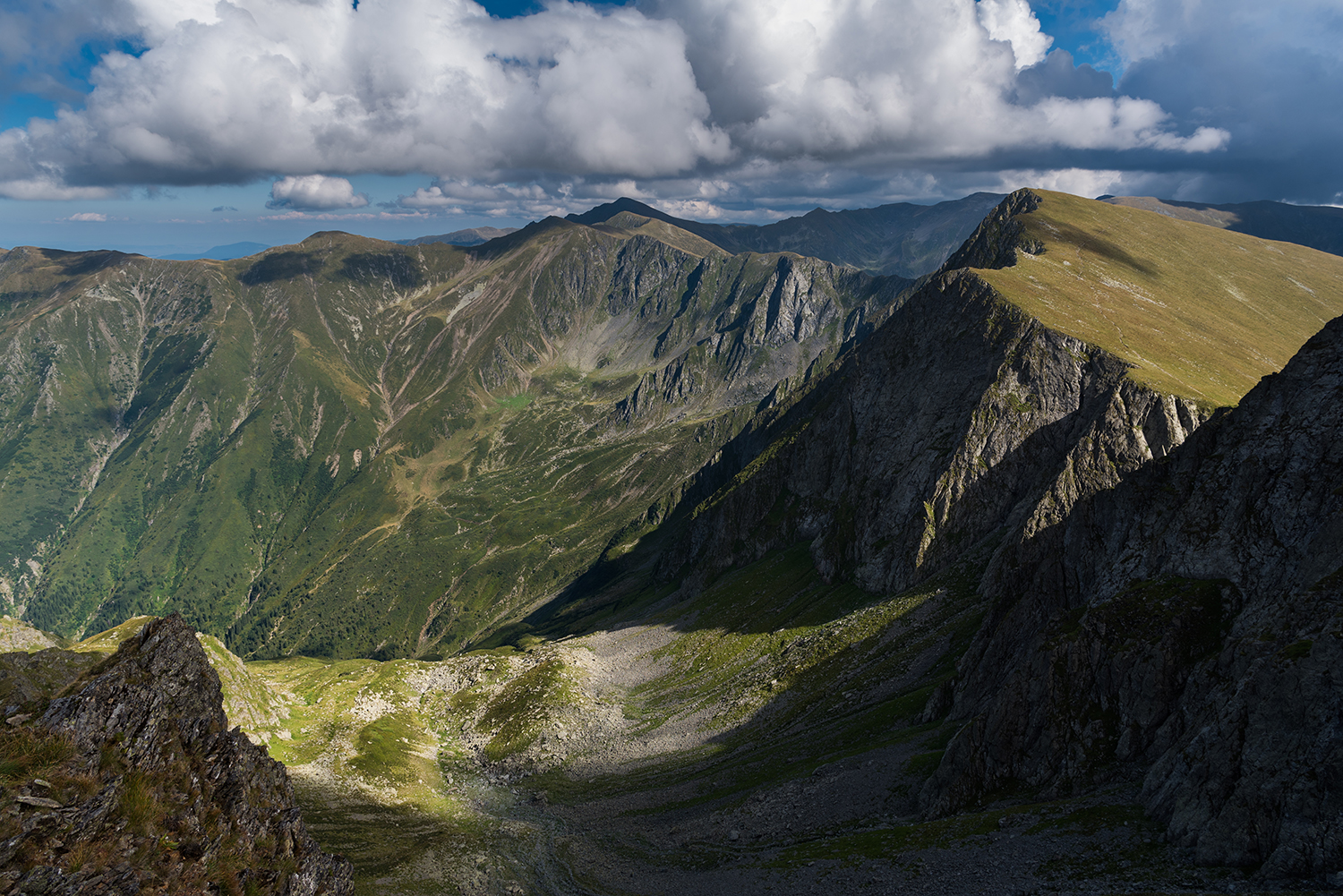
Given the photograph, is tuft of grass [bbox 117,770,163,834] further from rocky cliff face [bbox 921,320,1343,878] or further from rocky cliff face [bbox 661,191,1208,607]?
rocky cliff face [bbox 661,191,1208,607]

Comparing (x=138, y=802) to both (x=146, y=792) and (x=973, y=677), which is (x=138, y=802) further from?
(x=973, y=677)

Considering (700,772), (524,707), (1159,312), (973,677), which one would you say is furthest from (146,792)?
(1159,312)

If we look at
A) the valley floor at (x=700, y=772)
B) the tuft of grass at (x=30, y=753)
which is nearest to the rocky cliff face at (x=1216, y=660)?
the valley floor at (x=700, y=772)

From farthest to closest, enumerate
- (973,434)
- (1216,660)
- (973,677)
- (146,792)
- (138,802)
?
(973,434) → (973,677) → (1216,660) → (146,792) → (138,802)

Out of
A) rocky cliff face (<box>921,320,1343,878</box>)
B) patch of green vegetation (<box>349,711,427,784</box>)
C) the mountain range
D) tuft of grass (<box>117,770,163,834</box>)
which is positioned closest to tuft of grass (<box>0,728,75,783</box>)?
the mountain range

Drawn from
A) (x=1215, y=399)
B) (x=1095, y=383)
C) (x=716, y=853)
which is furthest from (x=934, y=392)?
(x=716, y=853)

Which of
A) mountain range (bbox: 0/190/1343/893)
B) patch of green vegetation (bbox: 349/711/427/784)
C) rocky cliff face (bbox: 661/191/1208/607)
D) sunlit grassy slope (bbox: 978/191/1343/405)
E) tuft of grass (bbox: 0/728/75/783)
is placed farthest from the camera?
→ sunlit grassy slope (bbox: 978/191/1343/405)
